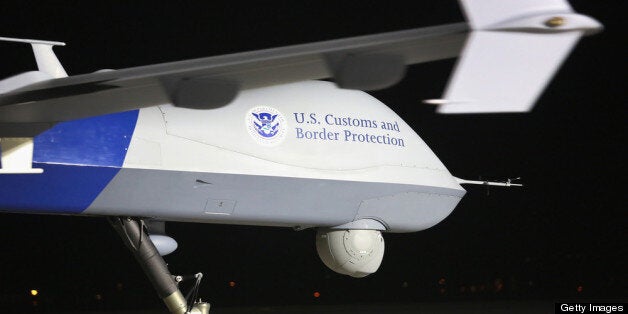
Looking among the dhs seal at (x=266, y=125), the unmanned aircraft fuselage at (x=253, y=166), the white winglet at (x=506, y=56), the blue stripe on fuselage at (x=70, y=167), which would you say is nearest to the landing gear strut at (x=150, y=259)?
the unmanned aircraft fuselage at (x=253, y=166)

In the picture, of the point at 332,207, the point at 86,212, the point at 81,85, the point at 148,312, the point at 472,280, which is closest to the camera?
the point at 81,85

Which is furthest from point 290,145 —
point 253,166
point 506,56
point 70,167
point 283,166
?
point 506,56

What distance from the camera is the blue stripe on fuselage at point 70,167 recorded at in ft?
34.6

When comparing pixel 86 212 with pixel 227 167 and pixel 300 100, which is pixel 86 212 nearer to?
pixel 227 167

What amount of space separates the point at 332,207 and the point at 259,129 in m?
1.61

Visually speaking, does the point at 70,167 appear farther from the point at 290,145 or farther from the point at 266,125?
the point at 290,145

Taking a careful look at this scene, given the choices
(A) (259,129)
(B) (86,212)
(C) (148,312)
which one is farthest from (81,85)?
(C) (148,312)

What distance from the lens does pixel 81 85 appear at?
720 cm

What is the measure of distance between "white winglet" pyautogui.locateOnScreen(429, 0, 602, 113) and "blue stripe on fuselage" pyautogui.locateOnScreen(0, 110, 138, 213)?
6.22m

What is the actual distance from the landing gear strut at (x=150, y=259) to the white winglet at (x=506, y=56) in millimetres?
7689

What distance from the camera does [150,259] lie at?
1244 centimetres
